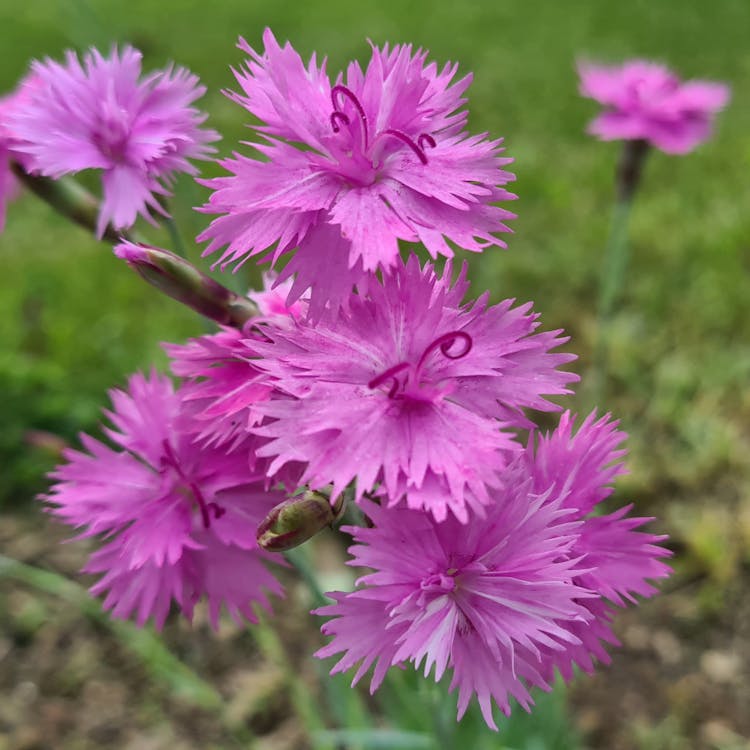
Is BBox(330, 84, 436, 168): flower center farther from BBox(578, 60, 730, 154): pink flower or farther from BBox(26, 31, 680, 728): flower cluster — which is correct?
BBox(578, 60, 730, 154): pink flower

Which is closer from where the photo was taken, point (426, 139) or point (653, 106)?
point (426, 139)

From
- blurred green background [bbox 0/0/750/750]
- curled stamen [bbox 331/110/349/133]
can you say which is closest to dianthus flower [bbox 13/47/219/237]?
curled stamen [bbox 331/110/349/133]

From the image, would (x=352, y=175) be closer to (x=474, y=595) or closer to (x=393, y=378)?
(x=393, y=378)

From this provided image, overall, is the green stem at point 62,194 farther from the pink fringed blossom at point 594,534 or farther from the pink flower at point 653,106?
the pink flower at point 653,106

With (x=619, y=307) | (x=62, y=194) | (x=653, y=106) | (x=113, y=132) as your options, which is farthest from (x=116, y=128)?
(x=619, y=307)

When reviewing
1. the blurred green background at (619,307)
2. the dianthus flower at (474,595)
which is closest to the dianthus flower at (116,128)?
the dianthus flower at (474,595)

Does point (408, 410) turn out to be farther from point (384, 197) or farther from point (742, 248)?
point (742, 248)

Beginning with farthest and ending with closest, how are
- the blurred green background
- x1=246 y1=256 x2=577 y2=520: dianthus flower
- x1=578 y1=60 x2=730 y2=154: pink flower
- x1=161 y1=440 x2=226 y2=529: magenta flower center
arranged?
the blurred green background
x1=578 y1=60 x2=730 y2=154: pink flower
x1=161 y1=440 x2=226 y2=529: magenta flower center
x1=246 y1=256 x2=577 y2=520: dianthus flower
